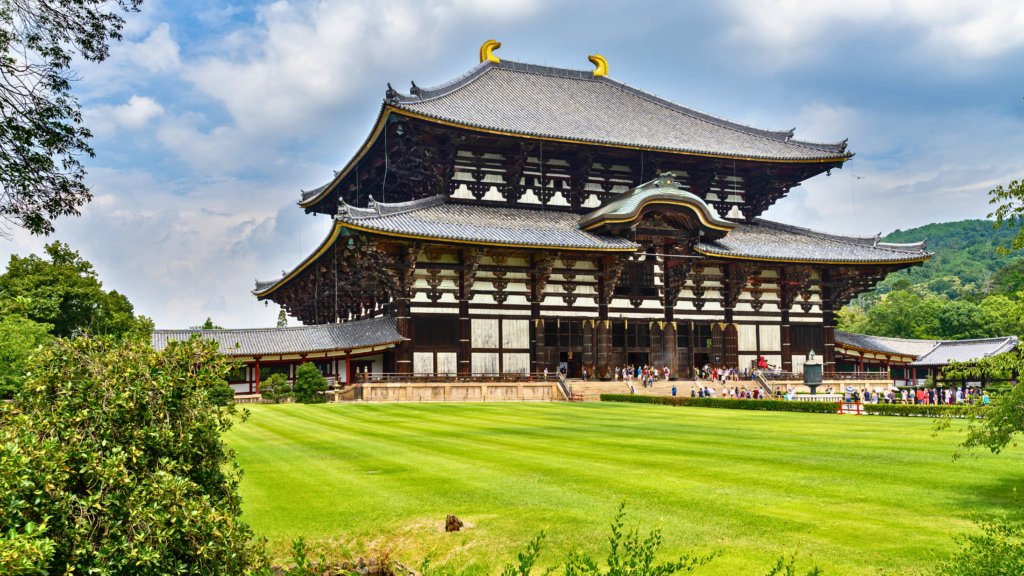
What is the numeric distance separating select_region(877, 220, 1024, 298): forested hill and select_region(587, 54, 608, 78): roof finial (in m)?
69.4

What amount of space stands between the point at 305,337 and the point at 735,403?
79.1 ft

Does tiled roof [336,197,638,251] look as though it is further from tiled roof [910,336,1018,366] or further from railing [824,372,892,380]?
tiled roof [910,336,1018,366]

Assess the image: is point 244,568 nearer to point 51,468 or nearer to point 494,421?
point 51,468

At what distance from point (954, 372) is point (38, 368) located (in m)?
13.0

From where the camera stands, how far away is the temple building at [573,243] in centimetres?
4619

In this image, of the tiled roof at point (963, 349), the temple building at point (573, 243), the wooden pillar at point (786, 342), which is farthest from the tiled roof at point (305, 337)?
the tiled roof at point (963, 349)

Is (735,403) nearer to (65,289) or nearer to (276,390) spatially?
(276,390)

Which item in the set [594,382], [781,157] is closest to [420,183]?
[594,382]

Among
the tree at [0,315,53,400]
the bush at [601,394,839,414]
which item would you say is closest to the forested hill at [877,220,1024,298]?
the bush at [601,394,839,414]

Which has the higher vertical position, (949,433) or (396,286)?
(396,286)

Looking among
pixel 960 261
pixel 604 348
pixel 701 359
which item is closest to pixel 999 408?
pixel 604 348

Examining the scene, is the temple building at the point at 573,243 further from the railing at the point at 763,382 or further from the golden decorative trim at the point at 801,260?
the railing at the point at 763,382

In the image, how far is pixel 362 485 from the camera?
14.9 meters

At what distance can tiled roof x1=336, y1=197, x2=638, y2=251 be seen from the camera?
43.0 metres
